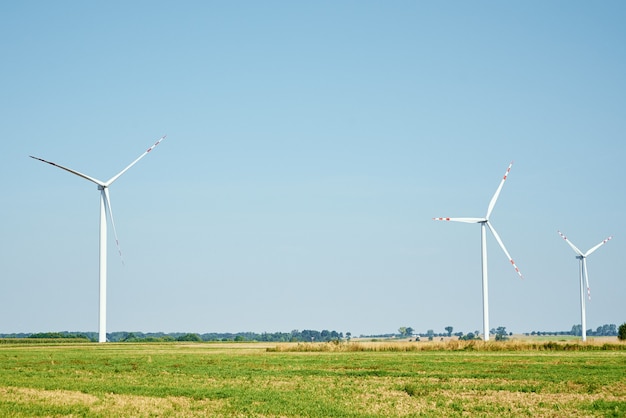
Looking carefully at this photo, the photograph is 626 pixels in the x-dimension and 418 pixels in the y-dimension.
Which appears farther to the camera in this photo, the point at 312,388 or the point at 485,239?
the point at 485,239

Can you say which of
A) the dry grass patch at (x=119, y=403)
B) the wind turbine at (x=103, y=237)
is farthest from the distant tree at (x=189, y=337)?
the dry grass patch at (x=119, y=403)

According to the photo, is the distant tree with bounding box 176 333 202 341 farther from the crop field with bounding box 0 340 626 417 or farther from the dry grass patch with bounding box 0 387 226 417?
the dry grass patch with bounding box 0 387 226 417

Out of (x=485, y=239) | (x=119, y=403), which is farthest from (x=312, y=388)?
(x=485, y=239)

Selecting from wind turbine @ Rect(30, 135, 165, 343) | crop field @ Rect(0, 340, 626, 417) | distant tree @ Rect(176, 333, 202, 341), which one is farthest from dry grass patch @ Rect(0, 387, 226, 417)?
distant tree @ Rect(176, 333, 202, 341)

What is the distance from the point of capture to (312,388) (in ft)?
123

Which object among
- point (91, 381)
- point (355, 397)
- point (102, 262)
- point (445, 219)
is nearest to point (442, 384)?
point (355, 397)

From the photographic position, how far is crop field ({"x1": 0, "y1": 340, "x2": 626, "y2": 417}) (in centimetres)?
2961

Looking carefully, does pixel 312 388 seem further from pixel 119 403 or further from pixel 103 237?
pixel 103 237

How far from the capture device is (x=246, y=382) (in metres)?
40.6

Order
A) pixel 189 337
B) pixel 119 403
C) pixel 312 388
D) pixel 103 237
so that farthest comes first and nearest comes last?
pixel 189 337, pixel 103 237, pixel 312 388, pixel 119 403

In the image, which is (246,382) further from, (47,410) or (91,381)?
Result: (47,410)

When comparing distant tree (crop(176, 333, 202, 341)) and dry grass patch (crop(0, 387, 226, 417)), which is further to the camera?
distant tree (crop(176, 333, 202, 341))

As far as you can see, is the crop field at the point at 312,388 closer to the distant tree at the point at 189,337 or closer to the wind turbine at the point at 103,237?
the wind turbine at the point at 103,237

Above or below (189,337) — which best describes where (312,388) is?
above
